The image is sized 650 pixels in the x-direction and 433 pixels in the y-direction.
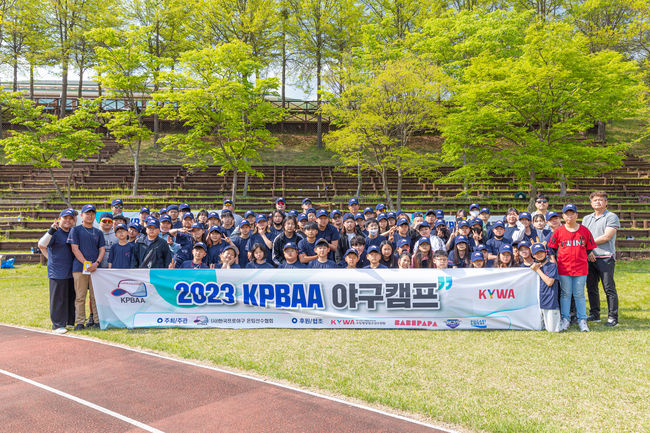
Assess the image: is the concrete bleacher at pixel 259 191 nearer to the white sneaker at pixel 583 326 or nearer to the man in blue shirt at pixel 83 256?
the man in blue shirt at pixel 83 256

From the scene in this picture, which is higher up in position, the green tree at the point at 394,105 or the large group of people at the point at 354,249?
the green tree at the point at 394,105

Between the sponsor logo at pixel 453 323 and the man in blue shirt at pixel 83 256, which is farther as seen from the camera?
the man in blue shirt at pixel 83 256

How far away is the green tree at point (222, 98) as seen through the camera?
17.6 metres

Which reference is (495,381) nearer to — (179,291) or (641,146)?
(179,291)

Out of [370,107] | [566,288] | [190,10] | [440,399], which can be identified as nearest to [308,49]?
[190,10]

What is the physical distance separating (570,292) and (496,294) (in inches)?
48.8

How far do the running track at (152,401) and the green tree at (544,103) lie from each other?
14584mm

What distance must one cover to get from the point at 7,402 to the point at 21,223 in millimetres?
17942

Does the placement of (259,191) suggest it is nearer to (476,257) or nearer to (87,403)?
(476,257)

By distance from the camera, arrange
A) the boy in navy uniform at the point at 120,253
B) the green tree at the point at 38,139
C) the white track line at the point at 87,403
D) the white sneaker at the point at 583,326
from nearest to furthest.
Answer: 1. the white track line at the point at 87,403
2. the white sneaker at the point at 583,326
3. the boy in navy uniform at the point at 120,253
4. the green tree at the point at 38,139

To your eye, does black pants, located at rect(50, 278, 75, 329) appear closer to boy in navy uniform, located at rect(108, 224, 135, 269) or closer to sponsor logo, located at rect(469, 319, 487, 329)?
boy in navy uniform, located at rect(108, 224, 135, 269)

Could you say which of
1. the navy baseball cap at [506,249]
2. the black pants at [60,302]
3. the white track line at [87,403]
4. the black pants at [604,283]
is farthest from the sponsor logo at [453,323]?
the black pants at [60,302]

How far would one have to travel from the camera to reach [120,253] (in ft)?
24.8

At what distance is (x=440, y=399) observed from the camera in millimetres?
4152
